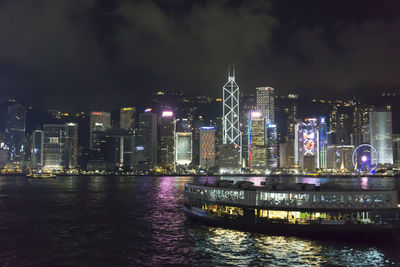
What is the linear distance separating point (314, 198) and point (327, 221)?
2.46 m

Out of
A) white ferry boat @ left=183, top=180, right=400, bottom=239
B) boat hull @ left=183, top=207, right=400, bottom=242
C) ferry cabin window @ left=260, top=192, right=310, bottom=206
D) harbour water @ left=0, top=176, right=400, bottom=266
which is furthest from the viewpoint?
ferry cabin window @ left=260, top=192, right=310, bottom=206

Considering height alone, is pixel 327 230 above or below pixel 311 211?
below

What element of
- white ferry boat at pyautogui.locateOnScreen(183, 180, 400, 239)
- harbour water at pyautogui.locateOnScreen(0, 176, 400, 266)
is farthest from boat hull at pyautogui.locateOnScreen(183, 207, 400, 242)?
harbour water at pyautogui.locateOnScreen(0, 176, 400, 266)

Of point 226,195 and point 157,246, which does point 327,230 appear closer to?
point 226,195

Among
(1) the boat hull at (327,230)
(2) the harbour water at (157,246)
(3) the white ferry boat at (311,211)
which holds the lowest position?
(2) the harbour water at (157,246)

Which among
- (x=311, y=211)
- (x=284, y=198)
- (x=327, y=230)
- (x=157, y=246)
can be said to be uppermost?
(x=284, y=198)

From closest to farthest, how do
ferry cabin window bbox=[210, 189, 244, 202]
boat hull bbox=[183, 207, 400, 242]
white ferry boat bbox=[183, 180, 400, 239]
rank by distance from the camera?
boat hull bbox=[183, 207, 400, 242] → white ferry boat bbox=[183, 180, 400, 239] → ferry cabin window bbox=[210, 189, 244, 202]

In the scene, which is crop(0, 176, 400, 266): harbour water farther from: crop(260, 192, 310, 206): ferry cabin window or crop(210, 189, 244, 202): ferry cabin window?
crop(260, 192, 310, 206): ferry cabin window

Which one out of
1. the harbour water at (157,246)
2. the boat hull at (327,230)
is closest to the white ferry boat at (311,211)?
the boat hull at (327,230)

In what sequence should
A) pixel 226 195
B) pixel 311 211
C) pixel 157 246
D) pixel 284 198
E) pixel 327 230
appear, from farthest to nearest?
1. pixel 226 195
2. pixel 284 198
3. pixel 311 211
4. pixel 327 230
5. pixel 157 246

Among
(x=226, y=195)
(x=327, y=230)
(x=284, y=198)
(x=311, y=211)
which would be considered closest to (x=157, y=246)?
(x=226, y=195)

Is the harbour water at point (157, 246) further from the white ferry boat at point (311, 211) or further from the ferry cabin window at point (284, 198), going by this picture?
the ferry cabin window at point (284, 198)

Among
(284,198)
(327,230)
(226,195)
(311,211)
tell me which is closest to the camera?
(327,230)

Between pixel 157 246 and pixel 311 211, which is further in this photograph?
pixel 311 211
